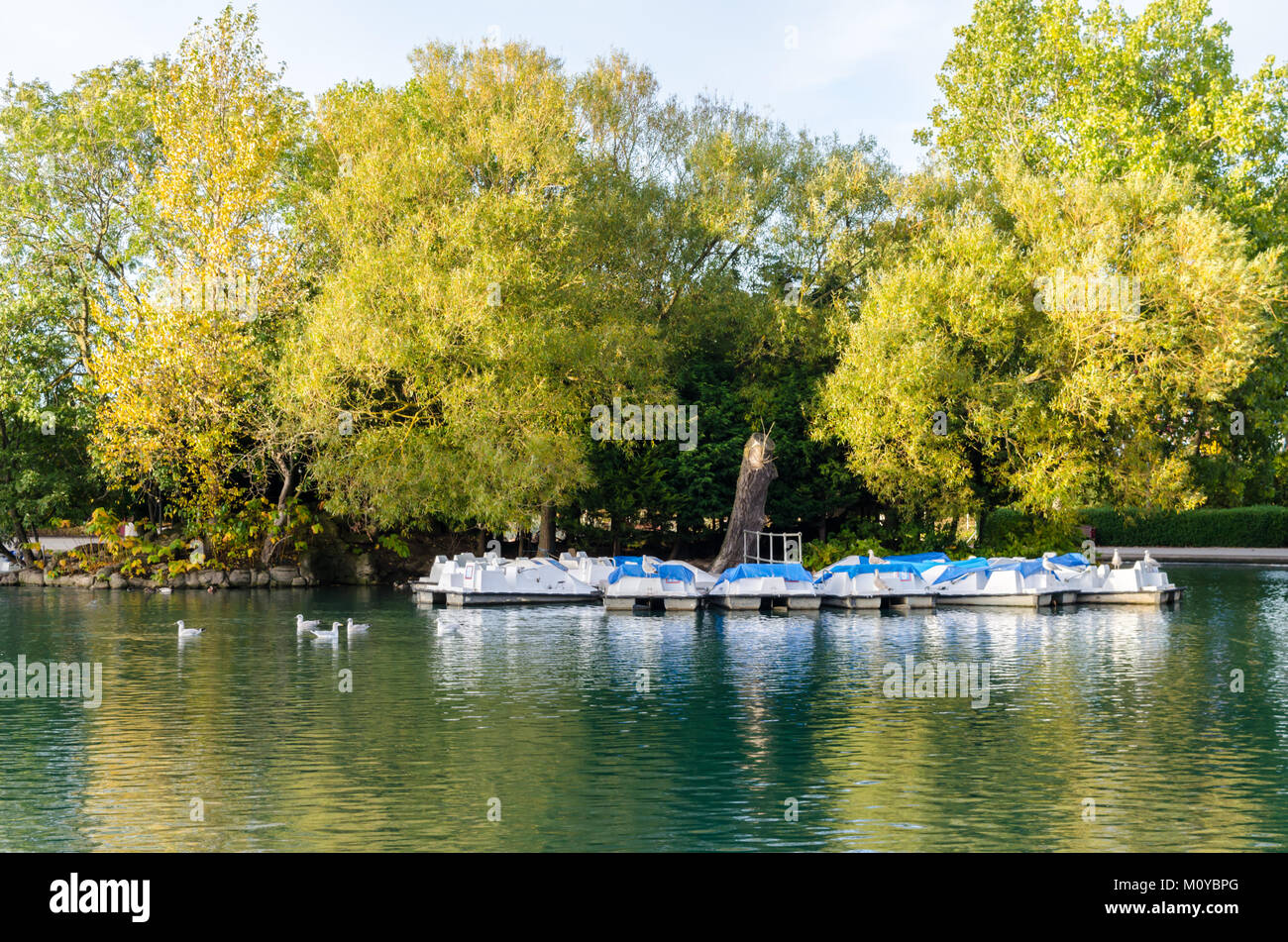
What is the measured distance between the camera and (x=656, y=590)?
38.1 meters

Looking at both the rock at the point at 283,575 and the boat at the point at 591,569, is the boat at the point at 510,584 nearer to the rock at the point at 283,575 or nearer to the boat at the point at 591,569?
the boat at the point at 591,569

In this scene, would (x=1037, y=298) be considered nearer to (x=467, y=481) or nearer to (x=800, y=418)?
(x=800, y=418)

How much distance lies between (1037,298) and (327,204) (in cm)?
2577

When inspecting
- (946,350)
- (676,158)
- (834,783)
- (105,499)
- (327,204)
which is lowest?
(834,783)

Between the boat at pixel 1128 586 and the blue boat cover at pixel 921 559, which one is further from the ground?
the blue boat cover at pixel 921 559

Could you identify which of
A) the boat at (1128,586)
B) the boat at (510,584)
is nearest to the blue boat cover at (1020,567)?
the boat at (1128,586)

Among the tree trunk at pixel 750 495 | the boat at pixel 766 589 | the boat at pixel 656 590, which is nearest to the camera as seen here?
the boat at pixel 656 590

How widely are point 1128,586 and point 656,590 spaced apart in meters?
15.3

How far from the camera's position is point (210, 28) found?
45500mm

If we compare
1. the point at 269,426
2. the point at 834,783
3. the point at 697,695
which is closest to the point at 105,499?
the point at 269,426

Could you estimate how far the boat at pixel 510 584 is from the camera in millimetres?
40406
